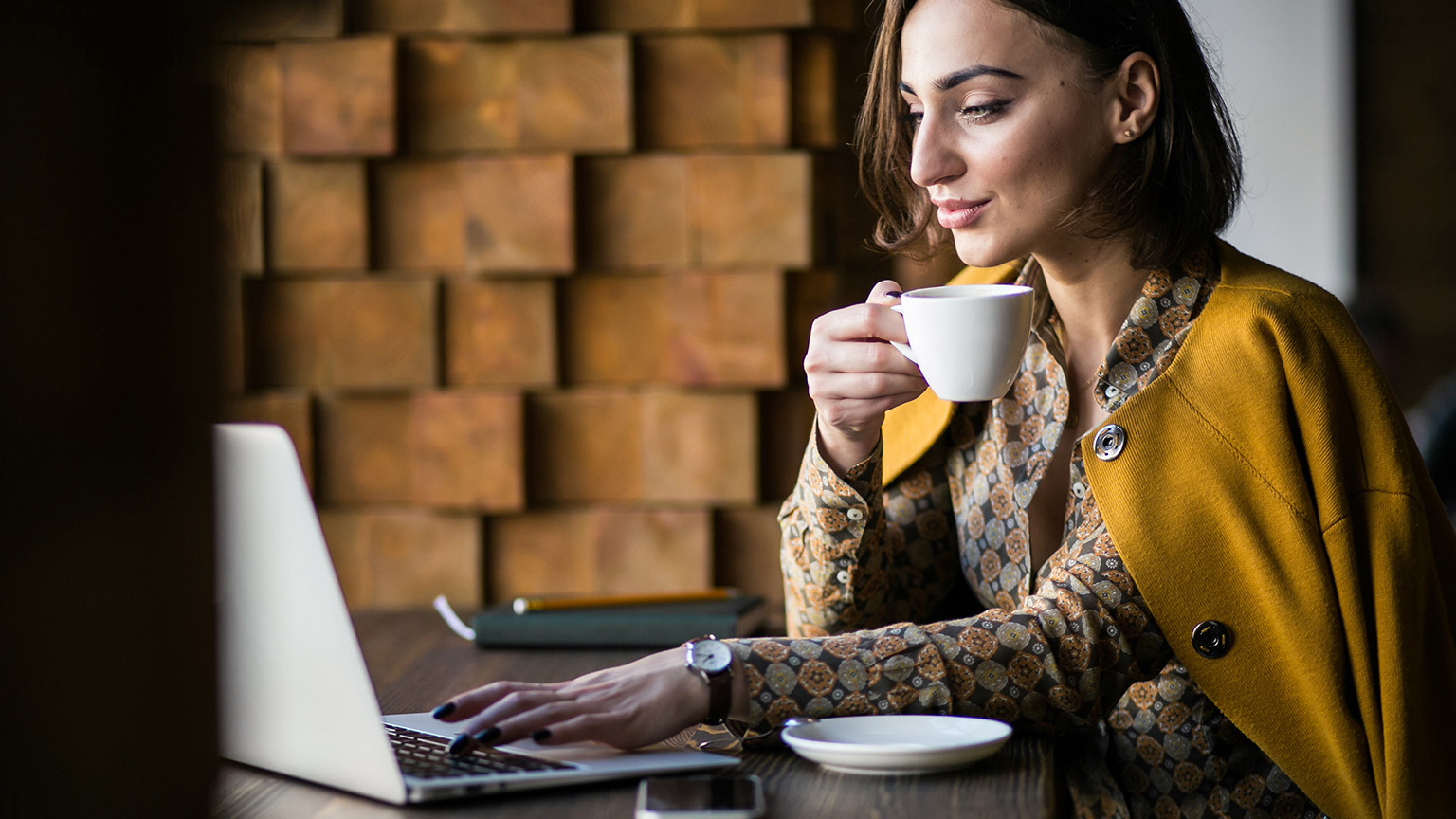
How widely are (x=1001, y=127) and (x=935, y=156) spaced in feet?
0.22

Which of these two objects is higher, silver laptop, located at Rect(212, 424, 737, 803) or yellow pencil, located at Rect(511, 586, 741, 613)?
silver laptop, located at Rect(212, 424, 737, 803)

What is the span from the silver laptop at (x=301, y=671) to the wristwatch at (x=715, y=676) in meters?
0.04

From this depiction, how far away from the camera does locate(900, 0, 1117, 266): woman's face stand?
3.88 feet

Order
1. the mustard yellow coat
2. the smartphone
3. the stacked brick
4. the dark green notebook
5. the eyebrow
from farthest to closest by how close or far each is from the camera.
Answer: the stacked brick
the dark green notebook
the eyebrow
the mustard yellow coat
the smartphone

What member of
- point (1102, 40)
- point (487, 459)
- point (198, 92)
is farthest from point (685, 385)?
point (198, 92)

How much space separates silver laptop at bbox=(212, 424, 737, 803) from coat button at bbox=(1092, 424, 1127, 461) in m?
0.44

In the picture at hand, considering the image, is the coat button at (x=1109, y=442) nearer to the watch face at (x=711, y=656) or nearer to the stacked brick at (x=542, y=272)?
the watch face at (x=711, y=656)

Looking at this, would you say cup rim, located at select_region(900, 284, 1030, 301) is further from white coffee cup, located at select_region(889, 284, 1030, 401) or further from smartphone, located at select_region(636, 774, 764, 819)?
smartphone, located at select_region(636, 774, 764, 819)

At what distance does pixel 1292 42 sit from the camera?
3.49m

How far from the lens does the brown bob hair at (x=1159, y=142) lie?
3.91 ft

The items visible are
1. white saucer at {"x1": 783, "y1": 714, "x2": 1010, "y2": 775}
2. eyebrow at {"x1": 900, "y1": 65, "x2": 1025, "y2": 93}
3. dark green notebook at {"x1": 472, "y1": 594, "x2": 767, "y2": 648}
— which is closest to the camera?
white saucer at {"x1": 783, "y1": 714, "x2": 1010, "y2": 775}

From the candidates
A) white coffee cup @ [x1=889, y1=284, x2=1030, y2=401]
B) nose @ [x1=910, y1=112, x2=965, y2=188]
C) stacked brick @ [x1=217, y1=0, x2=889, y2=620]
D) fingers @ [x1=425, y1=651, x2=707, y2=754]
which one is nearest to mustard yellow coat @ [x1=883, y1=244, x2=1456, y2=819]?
white coffee cup @ [x1=889, y1=284, x2=1030, y2=401]

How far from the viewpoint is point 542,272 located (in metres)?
1.85

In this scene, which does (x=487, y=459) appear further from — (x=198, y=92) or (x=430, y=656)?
(x=198, y=92)
